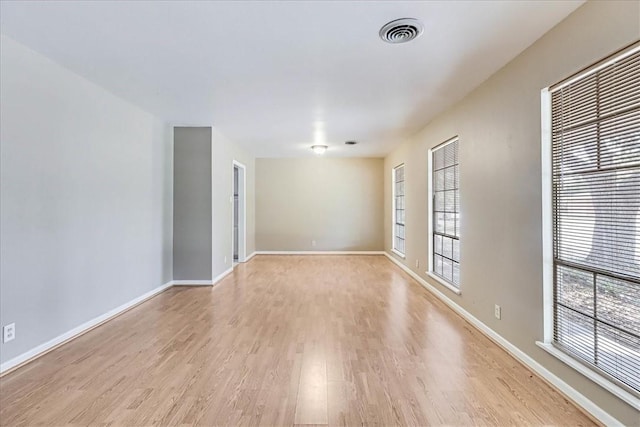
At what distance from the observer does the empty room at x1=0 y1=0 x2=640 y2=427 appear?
6.21 ft

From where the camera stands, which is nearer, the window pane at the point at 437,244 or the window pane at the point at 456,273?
the window pane at the point at 456,273

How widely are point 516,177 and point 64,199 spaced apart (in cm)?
401

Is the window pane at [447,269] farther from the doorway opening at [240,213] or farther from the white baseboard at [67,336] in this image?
the doorway opening at [240,213]

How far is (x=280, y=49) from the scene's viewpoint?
2562 mm

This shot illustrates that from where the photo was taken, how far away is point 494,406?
6.45ft

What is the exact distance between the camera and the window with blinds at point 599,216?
172 centimetres

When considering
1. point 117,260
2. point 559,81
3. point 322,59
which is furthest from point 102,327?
point 559,81

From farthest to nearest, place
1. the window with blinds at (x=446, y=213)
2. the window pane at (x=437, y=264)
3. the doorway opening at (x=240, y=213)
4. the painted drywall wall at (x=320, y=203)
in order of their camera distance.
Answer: the painted drywall wall at (x=320, y=203), the doorway opening at (x=240, y=213), the window pane at (x=437, y=264), the window with blinds at (x=446, y=213)

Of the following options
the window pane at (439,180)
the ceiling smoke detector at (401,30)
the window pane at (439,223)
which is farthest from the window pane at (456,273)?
the ceiling smoke detector at (401,30)

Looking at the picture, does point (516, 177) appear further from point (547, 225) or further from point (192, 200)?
point (192, 200)

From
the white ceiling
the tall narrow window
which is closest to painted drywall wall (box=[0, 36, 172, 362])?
the white ceiling

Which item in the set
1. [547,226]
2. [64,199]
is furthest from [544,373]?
[64,199]

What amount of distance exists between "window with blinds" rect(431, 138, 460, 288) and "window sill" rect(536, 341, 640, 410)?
1651mm

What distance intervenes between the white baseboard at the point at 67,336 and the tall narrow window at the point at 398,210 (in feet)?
15.8
